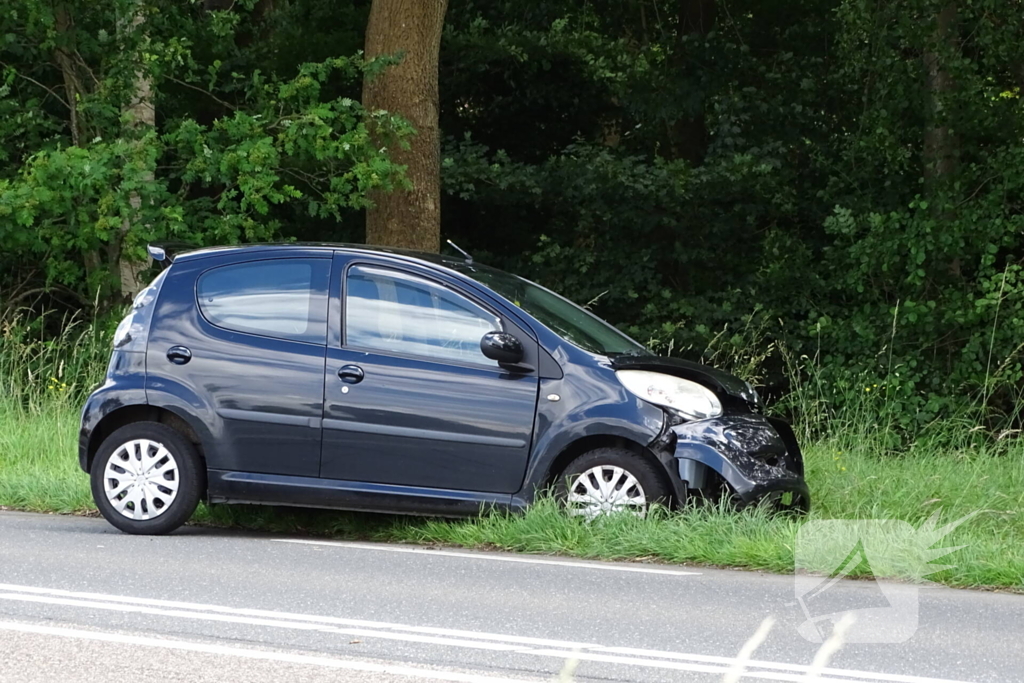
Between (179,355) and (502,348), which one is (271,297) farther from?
(502,348)

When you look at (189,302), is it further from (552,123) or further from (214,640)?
(552,123)

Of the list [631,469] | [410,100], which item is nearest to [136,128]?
[410,100]

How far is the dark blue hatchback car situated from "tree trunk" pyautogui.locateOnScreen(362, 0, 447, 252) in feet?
20.9

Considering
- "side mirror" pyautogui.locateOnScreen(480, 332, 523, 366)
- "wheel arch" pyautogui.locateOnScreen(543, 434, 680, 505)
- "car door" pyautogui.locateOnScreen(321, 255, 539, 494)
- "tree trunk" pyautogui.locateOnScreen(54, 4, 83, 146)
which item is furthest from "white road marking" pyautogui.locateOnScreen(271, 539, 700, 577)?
"tree trunk" pyautogui.locateOnScreen(54, 4, 83, 146)

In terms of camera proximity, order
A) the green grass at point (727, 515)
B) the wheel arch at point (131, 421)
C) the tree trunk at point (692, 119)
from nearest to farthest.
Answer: the green grass at point (727, 515), the wheel arch at point (131, 421), the tree trunk at point (692, 119)

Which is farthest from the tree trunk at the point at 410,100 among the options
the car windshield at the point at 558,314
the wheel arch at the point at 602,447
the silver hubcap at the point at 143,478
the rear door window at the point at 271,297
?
the wheel arch at the point at 602,447

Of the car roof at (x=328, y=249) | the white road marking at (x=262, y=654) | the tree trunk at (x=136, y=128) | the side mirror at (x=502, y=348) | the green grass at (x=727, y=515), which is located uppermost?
the tree trunk at (x=136, y=128)

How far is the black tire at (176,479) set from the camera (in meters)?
8.75

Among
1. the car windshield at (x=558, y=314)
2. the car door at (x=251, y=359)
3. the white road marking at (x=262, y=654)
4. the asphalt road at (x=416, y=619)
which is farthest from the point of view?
the car windshield at (x=558, y=314)

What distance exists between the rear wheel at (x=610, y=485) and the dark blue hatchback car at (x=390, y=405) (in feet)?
0.03

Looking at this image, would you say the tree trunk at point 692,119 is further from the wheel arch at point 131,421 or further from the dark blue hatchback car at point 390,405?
the wheel arch at point 131,421

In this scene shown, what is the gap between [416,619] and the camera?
21.3ft

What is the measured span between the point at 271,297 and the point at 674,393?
97.7 inches

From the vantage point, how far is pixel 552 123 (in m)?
21.5
